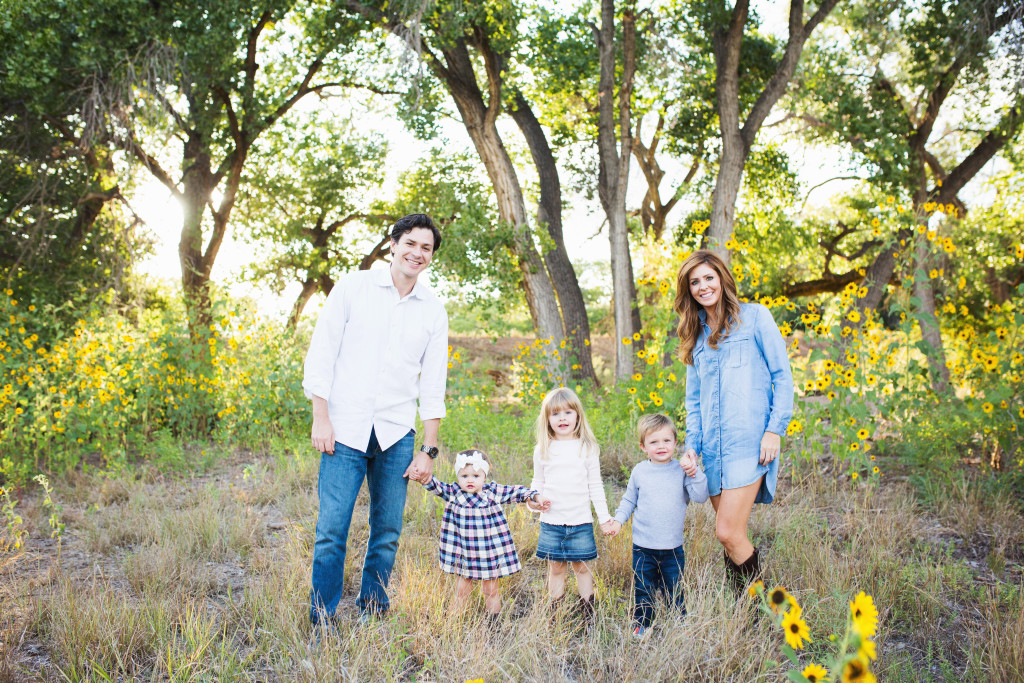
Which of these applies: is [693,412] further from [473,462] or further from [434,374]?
[434,374]

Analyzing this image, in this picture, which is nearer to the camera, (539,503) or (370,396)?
(370,396)

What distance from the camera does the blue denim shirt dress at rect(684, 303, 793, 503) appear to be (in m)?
2.96

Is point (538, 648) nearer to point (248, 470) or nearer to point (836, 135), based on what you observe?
point (248, 470)

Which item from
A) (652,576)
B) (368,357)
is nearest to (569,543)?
(652,576)

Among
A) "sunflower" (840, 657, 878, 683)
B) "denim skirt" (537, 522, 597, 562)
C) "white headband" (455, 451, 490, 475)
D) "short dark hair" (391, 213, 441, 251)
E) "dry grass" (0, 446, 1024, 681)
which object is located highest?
"short dark hair" (391, 213, 441, 251)

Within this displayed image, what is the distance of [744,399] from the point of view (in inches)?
118

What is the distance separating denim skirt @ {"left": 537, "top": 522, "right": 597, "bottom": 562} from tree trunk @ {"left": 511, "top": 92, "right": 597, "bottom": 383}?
20.8 ft

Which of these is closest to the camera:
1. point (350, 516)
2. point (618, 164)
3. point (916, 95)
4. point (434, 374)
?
point (350, 516)

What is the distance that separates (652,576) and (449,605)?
0.94 m

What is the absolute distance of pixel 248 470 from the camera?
5.53 metres

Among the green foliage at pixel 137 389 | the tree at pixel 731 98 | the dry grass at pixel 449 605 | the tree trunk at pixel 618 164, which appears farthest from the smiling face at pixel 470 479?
the tree at pixel 731 98

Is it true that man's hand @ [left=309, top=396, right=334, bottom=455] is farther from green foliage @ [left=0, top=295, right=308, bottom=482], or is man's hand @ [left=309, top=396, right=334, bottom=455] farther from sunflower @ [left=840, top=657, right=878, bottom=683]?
green foliage @ [left=0, top=295, right=308, bottom=482]

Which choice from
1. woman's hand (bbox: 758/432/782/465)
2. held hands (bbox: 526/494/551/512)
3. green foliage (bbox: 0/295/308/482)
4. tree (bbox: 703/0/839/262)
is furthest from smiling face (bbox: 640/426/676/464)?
tree (bbox: 703/0/839/262)

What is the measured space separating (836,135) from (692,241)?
2941 millimetres
